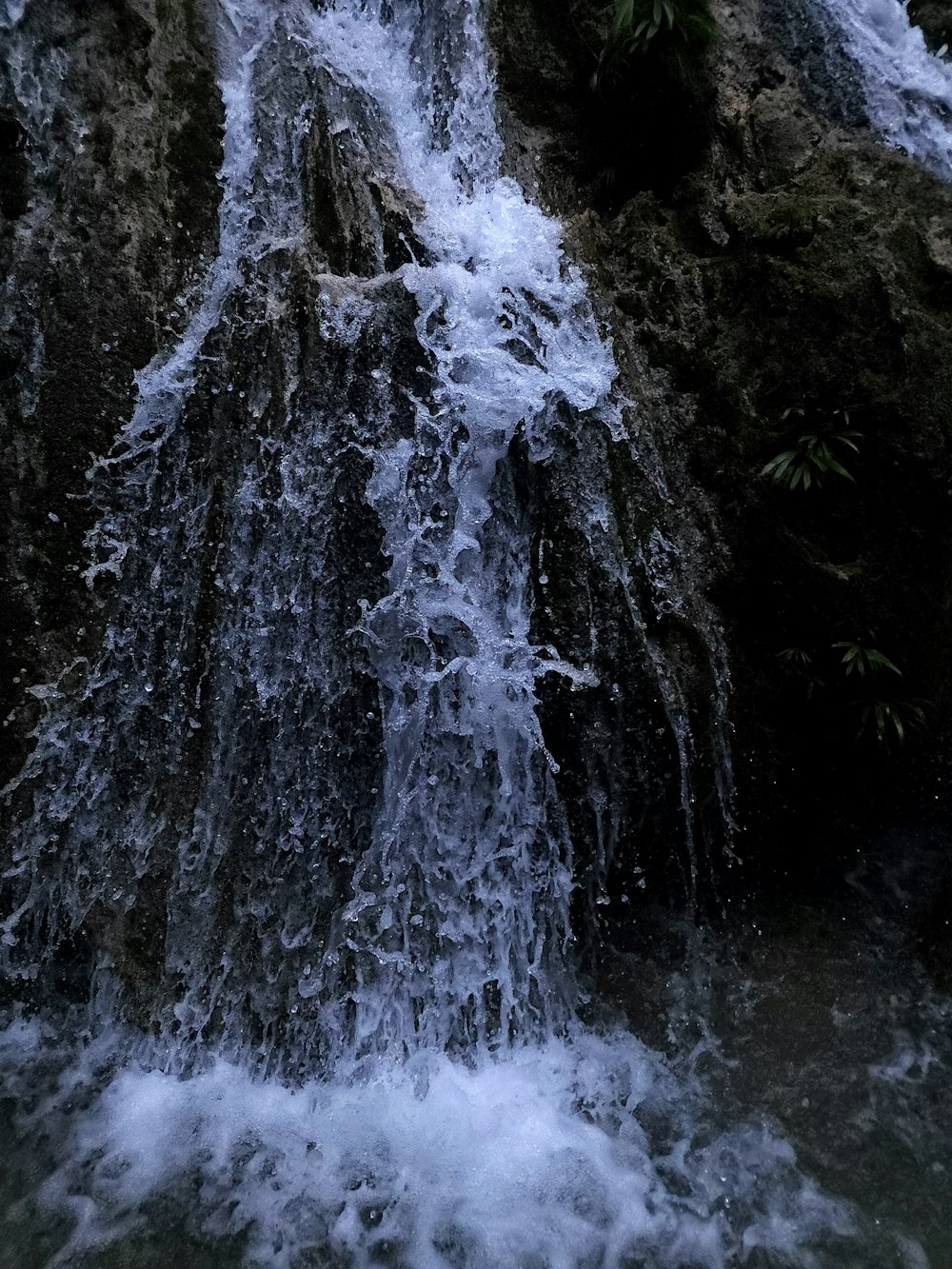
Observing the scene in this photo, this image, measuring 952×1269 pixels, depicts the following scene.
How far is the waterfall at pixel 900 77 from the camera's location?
14.1ft

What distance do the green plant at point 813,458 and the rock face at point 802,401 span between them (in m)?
0.03

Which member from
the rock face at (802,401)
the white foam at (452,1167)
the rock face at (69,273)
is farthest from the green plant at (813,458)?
the rock face at (69,273)

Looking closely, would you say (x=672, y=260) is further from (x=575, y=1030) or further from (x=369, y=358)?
(x=575, y=1030)

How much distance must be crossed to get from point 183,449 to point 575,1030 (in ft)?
11.2

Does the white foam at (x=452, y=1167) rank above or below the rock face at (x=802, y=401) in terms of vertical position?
below

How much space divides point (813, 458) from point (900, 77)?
8.35ft

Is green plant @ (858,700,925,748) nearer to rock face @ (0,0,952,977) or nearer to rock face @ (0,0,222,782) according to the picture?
rock face @ (0,0,952,977)

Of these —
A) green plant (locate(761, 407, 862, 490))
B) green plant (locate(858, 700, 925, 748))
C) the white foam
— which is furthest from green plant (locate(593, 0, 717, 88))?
the white foam

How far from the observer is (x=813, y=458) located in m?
3.76

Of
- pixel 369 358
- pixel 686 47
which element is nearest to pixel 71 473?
pixel 369 358

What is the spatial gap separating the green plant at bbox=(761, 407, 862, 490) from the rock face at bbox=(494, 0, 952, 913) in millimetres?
35

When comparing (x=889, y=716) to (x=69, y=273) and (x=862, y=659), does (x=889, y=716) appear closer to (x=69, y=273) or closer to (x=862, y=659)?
(x=862, y=659)

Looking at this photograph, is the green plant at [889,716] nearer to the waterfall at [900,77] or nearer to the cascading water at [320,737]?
the cascading water at [320,737]

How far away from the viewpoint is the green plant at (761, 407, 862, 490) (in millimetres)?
3754
